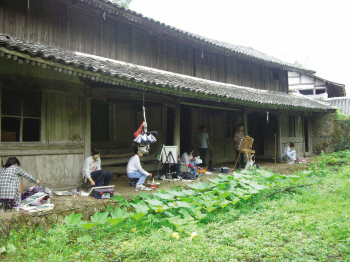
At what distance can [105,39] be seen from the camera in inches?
351

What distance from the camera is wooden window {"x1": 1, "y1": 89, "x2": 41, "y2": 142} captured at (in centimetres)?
612

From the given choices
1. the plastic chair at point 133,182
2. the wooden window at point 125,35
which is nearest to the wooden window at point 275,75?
the wooden window at point 125,35

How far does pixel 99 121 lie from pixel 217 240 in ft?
21.7

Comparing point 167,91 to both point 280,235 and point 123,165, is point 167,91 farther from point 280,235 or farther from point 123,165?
point 280,235

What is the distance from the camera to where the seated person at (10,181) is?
5.07 metres

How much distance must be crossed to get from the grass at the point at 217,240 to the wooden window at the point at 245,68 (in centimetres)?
955

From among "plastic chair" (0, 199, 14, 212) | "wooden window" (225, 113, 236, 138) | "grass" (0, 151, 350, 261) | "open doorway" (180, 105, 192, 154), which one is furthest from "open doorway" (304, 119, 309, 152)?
"plastic chair" (0, 199, 14, 212)

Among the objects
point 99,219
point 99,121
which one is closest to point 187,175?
point 99,121

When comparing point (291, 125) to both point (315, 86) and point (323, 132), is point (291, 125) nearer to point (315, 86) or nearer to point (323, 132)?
point (323, 132)

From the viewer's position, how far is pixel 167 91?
7703 millimetres

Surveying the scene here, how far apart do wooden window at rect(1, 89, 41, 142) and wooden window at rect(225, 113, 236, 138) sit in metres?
9.40

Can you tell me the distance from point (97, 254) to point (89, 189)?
3.15 metres

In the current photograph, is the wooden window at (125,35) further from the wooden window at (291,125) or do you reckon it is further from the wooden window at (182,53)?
the wooden window at (291,125)

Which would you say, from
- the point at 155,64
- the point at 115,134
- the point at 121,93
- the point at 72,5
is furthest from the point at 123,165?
the point at 72,5
